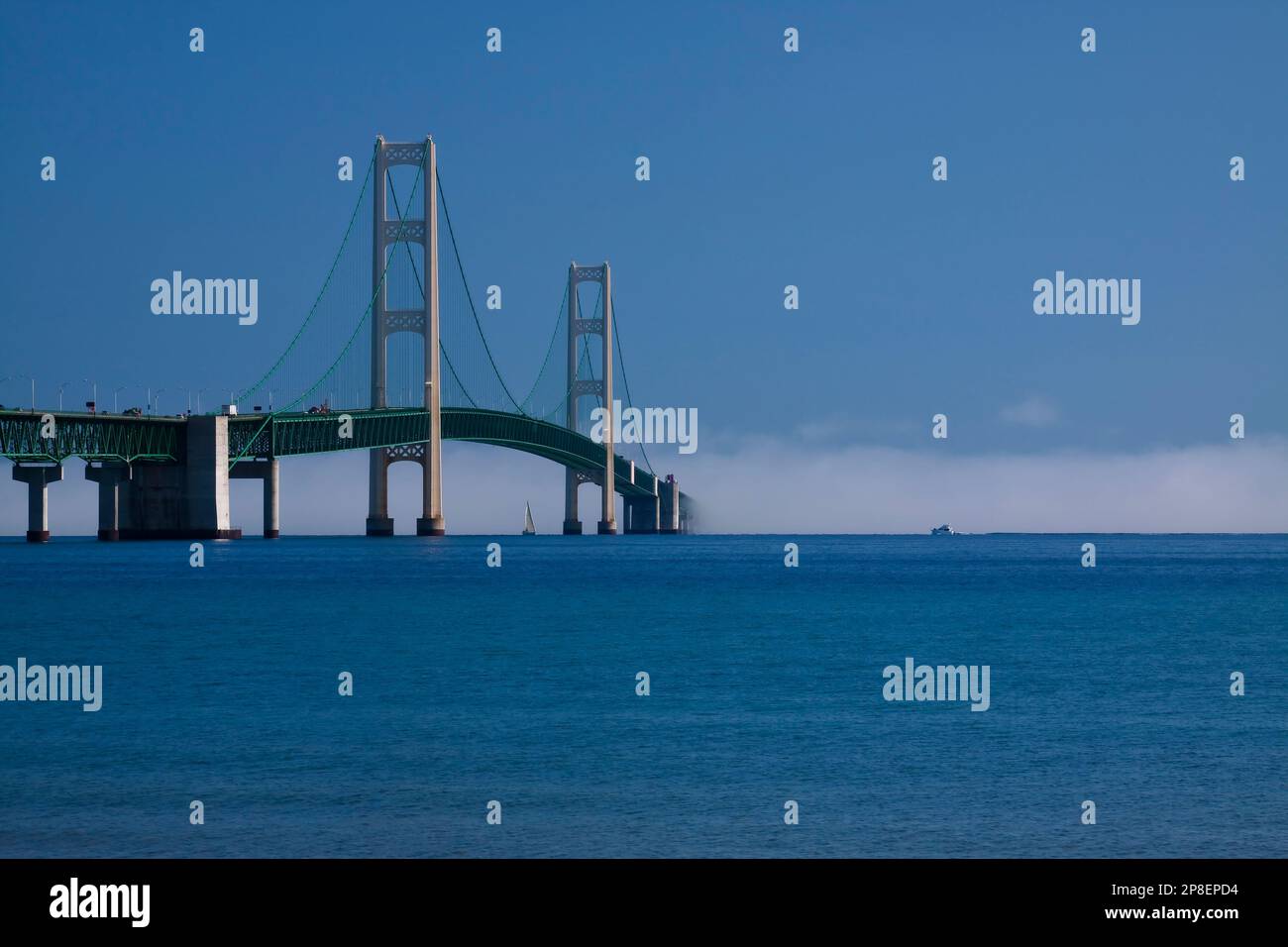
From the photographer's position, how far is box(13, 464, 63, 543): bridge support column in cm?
9912

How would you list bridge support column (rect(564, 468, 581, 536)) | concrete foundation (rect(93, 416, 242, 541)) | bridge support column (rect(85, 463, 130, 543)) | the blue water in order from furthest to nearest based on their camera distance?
1. bridge support column (rect(564, 468, 581, 536))
2. bridge support column (rect(85, 463, 130, 543))
3. concrete foundation (rect(93, 416, 242, 541))
4. the blue water

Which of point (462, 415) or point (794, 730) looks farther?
point (462, 415)

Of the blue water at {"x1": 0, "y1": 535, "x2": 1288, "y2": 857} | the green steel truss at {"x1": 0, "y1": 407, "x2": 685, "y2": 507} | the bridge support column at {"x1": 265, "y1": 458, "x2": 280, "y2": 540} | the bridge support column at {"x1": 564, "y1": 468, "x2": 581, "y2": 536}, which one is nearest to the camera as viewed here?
the blue water at {"x1": 0, "y1": 535, "x2": 1288, "y2": 857}

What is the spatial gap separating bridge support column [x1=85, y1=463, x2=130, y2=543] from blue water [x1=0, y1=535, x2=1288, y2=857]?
2006 inches

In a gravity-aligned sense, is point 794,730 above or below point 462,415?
below

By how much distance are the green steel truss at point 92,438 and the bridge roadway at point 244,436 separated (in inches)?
2.1

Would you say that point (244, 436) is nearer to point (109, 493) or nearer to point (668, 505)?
point (109, 493)

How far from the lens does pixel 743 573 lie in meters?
83.3

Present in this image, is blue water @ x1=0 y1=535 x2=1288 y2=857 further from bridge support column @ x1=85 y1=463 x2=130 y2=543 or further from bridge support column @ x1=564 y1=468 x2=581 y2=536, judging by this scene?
bridge support column @ x1=564 y1=468 x2=581 y2=536

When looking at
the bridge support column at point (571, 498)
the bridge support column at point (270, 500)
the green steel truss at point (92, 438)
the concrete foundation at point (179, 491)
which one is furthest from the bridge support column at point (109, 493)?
the bridge support column at point (571, 498)

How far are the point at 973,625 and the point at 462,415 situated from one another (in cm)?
5688

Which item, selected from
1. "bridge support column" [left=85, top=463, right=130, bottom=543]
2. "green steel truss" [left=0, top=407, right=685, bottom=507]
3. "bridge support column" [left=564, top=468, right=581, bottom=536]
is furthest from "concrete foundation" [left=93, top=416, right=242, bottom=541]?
"bridge support column" [left=564, top=468, right=581, bottom=536]
